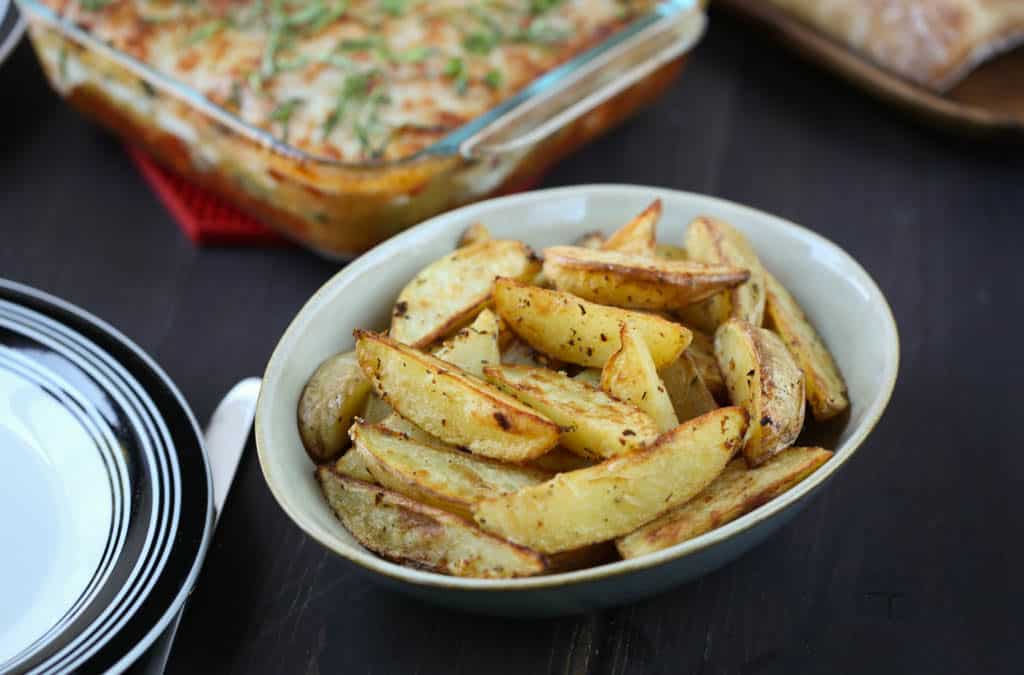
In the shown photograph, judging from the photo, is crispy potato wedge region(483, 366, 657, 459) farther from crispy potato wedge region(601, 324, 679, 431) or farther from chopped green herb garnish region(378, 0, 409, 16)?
chopped green herb garnish region(378, 0, 409, 16)

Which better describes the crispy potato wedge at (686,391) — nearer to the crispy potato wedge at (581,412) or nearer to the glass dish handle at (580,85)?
the crispy potato wedge at (581,412)

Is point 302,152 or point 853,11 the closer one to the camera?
point 302,152

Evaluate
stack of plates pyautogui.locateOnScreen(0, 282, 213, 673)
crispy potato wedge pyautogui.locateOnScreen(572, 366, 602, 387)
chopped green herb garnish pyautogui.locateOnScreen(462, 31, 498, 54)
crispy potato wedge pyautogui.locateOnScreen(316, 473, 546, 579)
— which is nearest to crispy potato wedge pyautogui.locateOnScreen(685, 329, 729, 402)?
crispy potato wedge pyautogui.locateOnScreen(572, 366, 602, 387)

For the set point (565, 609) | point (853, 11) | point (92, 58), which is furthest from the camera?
point (853, 11)

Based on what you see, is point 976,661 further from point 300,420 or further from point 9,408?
point 9,408

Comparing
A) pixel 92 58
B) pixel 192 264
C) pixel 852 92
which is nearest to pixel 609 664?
pixel 192 264

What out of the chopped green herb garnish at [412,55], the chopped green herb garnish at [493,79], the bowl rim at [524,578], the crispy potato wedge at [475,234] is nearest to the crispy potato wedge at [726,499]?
the bowl rim at [524,578]

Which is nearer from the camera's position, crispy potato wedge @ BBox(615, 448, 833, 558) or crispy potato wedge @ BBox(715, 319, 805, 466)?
crispy potato wedge @ BBox(615, 448, 833, 558)
